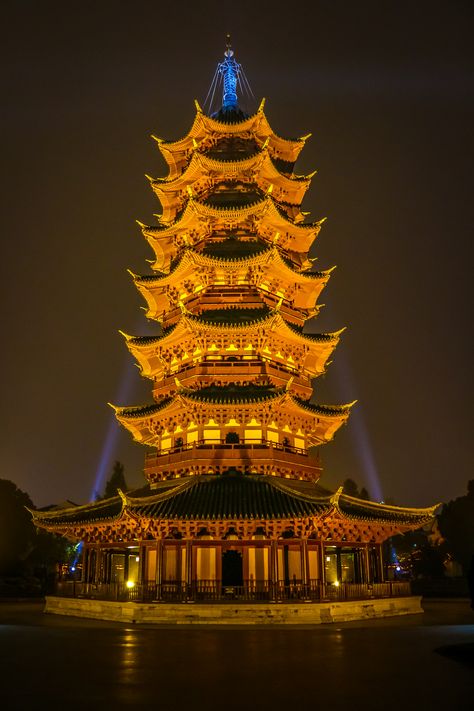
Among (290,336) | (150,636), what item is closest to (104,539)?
(150,636)

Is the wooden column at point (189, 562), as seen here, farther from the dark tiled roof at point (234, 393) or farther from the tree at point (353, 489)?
the tree at point (353, 489)

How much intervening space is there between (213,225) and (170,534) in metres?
15.2

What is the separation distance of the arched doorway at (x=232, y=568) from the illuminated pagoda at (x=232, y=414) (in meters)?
0.05

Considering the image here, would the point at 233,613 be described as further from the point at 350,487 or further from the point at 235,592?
the point at 350,487

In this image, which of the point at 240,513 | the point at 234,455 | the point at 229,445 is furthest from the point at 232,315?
the point at 240,513

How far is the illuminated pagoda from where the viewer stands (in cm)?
2341

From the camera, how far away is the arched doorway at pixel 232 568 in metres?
25.0

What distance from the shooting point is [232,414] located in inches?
1045

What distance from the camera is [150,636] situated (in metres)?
18.0

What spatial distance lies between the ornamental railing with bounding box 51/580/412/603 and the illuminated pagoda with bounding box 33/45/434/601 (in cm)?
8

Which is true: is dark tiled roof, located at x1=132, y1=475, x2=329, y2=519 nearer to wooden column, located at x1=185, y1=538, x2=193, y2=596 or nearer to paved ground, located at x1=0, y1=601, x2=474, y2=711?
wooden column, located at x1=185, y1=538, x2=193, y2=596

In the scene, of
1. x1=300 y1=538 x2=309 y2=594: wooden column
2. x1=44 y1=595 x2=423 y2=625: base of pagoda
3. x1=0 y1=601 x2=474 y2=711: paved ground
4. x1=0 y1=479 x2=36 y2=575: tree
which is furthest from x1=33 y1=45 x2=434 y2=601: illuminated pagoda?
x1=0 y1=479 x2=36 y2=575: tree

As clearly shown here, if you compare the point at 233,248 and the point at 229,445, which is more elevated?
the point at 233,248

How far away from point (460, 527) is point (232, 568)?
33348mm
